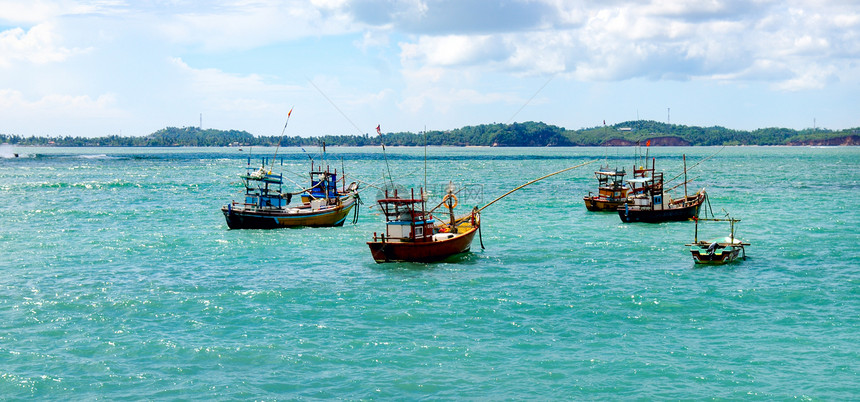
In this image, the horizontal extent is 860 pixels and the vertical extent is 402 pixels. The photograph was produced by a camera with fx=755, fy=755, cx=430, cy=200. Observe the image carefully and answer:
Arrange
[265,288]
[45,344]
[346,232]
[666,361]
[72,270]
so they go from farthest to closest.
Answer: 1. [346,232]
2. [72,270]
3. [265,288]
4. [45,344]
5. [666,361]

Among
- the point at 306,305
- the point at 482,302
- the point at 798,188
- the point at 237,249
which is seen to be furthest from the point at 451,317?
the point at 798,188

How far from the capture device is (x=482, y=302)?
99.0ft

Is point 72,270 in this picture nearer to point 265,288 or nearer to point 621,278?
point 265,288

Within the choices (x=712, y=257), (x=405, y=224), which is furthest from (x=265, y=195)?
(x=712, y=257)

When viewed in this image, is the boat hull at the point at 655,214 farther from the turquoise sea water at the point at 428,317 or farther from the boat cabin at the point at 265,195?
the boat cabin at the point at 265,195

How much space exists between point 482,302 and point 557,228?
997 inches

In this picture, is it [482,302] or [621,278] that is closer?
[482,302]

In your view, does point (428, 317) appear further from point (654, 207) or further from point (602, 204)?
point (602, 204)

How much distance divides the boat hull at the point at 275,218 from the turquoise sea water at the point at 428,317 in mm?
2767

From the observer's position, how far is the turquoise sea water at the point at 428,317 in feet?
→ 70.5

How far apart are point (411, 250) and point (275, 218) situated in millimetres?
18322

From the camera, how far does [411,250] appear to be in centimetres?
3831

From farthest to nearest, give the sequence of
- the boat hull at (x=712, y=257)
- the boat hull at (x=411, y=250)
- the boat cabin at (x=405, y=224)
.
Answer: the boat cabin at (x=405, y=224) < the boat hull at (x=411, y=250) < the boat hull at (x=712, y=257)

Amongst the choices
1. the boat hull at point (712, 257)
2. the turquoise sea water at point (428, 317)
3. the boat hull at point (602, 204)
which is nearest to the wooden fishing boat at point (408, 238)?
the turquoise sea water at point (428, 317)
